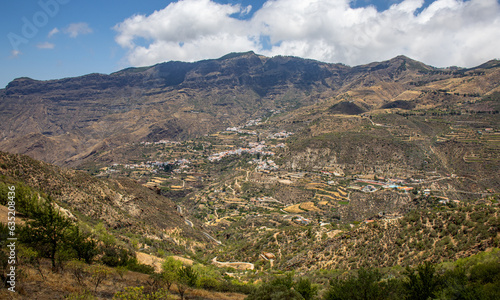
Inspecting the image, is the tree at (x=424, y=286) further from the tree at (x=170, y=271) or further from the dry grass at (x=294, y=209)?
the dry grass at (x=294, y=209)

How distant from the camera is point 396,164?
8331 centimetres

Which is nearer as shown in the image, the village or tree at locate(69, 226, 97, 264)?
tree at locate(69, 226, 97, 264)

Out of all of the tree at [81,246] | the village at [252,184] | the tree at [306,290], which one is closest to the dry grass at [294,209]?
the village at [252,184]

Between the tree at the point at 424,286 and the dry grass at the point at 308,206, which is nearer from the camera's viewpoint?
the tree at the point at 424,286

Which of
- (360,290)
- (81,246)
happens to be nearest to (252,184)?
(81,246)

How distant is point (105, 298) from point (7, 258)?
475 cm

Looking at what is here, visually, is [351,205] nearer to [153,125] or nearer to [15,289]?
[15,289]

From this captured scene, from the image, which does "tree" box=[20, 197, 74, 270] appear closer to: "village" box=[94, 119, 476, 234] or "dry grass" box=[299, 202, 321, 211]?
"village" box=[94, 119, 476, 234]

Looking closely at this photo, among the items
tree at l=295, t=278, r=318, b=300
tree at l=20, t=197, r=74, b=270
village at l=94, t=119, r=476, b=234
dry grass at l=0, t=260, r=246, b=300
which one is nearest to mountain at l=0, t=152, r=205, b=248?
tree at l=20, t=197, r=74, b=270

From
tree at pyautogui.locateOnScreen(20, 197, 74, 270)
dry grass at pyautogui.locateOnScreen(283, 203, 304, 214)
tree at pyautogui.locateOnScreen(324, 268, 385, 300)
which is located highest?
tree at pyautogui.locateOnScreen(20, 197, 74, 270)

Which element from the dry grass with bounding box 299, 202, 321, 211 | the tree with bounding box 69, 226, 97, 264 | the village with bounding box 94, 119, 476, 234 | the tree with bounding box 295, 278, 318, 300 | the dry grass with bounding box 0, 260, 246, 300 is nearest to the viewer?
the dry grass with bounding box 0, 260, 246, 300

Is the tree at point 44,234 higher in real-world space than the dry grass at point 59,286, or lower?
higher

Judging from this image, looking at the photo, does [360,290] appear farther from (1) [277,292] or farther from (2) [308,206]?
(2) [308,206]

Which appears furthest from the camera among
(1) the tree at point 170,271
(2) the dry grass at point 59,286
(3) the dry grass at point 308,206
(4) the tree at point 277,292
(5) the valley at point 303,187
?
(3) the dry grass at point 308,206
